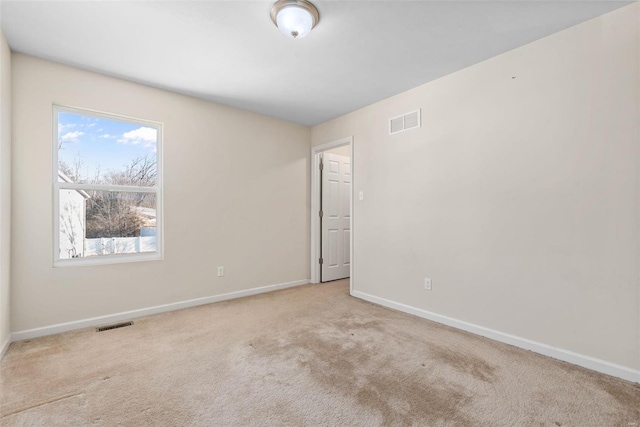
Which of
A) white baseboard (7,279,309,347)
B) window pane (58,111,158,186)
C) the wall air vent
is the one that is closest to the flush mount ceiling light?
the wall air vent

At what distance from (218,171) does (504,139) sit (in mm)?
3145

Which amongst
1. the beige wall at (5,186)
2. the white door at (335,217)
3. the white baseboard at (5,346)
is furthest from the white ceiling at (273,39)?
the white baseboard at (5,346)

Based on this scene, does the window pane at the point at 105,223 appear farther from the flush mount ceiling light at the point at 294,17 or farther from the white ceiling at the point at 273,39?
the flush mount ceiling light at the point at 294,17

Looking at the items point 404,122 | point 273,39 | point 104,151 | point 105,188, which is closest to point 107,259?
point 105,188

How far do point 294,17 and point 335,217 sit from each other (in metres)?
3.24

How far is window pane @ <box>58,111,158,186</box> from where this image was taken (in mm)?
2814

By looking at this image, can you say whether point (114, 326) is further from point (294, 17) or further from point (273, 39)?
point (294, 17)

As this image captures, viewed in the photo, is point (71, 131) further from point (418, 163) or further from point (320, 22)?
point (418, 163)

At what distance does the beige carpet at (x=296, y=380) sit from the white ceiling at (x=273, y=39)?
98.8 inches

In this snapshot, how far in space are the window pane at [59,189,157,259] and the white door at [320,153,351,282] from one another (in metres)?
2.45

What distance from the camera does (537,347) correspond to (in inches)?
91.8

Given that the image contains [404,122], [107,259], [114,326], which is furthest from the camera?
[404,122]

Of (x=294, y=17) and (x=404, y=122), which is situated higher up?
(x=294, y=17)

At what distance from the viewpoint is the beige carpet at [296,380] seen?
1605 mm
